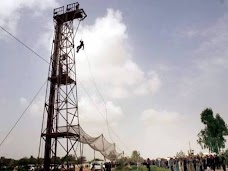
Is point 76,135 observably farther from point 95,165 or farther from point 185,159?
point 185,159

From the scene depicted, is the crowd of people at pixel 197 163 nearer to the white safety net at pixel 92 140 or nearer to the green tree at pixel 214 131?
the white safety net at pixel 92 140

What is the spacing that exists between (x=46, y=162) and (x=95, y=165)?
21.1ft

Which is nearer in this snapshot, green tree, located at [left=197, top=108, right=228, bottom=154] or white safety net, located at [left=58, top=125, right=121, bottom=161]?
white safety net, located at [left=58, top=125, right=121, bottom=161]

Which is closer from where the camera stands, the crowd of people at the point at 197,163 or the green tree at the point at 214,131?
the crowd of people at the point at 197,163

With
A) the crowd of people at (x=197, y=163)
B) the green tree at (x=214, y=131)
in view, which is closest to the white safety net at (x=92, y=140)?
the crowd of people at (x=197, y=163)

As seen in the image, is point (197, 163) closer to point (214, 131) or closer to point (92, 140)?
point (92, 140)

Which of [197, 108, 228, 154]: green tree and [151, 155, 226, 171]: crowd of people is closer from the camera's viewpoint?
[151, 155, 226, 171]: crowd of people

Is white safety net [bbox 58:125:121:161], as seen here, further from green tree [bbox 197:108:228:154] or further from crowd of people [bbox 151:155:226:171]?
green tree [bbox 197:108:228:154]

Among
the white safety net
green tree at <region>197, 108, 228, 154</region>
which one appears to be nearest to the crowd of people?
the white safety net

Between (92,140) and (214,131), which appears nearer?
(92,140)

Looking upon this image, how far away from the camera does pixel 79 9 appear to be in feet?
100

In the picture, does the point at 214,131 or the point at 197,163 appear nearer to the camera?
the point at 197,163

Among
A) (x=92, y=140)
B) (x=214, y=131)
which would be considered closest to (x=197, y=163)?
(x=92, y=140)

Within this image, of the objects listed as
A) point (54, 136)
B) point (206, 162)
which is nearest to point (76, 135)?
point (54, 136)
